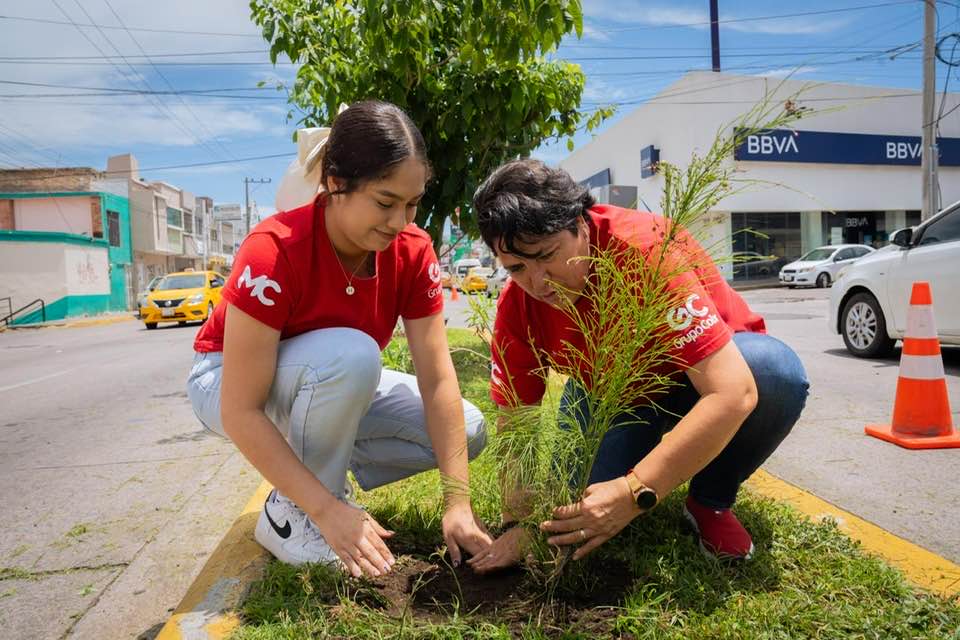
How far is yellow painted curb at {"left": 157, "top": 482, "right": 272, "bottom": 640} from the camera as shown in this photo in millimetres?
1681

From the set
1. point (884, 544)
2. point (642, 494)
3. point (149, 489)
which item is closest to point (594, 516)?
point (642, 494)

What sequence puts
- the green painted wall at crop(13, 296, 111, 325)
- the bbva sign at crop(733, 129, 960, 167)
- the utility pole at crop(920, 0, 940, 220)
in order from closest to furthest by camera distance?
1. the utility pole at crop(920, 0, 940, 220)
2. the bbva sign at crop(733, 129, 960, 167)
3. the green painted wall at crop(13, 296, 111, 325)

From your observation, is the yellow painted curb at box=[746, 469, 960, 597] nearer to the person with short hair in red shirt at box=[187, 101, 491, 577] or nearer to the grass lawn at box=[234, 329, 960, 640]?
the grass lawn at box=[234, 329, 960, 640]

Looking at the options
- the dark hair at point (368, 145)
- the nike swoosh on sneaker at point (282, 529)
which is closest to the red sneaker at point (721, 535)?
the nike swoosh on sneaker at point (282, 529)

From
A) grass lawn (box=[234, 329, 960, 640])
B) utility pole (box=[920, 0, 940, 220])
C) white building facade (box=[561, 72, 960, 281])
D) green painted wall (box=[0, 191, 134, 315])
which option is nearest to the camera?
grass lawn (box=[234, 329, 960, 640])

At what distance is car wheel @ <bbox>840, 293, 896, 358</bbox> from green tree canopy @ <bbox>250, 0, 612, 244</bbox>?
343 cm

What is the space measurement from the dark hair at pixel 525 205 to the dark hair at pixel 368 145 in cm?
26

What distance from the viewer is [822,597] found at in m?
1.61

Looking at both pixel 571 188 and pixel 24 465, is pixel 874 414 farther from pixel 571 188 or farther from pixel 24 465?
pixel 24 465

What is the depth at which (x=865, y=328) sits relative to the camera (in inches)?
251

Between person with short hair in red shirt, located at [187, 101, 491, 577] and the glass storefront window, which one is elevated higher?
the glass storefront window

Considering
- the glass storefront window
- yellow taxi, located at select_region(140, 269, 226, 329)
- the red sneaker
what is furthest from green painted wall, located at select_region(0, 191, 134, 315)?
the red sneaker

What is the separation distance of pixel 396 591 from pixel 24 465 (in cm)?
352

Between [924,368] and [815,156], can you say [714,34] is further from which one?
[924,368]
